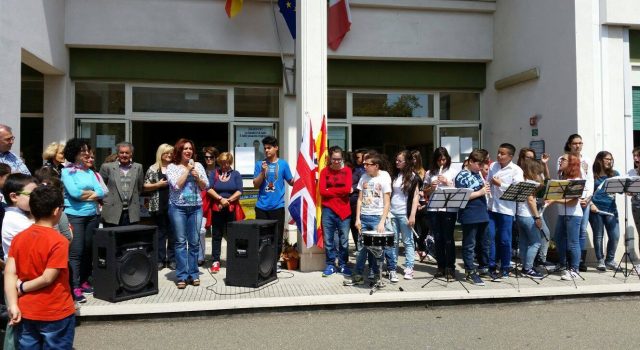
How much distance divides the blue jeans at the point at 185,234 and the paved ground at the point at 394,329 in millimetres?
1086

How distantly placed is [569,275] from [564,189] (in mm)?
1311

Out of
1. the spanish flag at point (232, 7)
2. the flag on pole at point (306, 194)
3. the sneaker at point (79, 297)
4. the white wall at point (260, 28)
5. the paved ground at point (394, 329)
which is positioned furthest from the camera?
the spanish flag at point (232, 7)

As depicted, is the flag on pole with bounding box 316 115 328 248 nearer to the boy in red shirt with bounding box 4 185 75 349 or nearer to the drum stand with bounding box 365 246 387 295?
the drum stand with bounding box 365 246 387 295

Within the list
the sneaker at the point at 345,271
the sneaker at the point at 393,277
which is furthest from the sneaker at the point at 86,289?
the sneaker at the point at 393,277

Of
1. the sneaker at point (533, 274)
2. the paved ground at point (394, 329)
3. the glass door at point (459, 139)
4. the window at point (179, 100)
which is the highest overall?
the window at point (179, 100)

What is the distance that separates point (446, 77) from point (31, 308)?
9412 millimetres

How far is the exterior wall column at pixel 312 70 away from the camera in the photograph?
23.9 feet

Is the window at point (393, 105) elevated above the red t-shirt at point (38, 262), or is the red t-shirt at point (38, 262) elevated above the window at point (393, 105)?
the window at point (393, 105)

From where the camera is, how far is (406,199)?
6906 millimetres

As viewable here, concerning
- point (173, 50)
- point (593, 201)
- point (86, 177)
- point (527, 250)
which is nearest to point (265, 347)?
point (86, 177)

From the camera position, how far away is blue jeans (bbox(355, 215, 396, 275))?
20.7ft

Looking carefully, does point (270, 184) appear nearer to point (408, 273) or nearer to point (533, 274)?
point (408, 273)

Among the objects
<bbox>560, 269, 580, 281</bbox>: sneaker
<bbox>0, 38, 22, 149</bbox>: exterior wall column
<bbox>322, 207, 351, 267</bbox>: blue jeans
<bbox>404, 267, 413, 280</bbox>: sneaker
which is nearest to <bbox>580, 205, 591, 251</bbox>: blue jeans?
<bbox>560, 269, 580, 281</bbox>: sneaker

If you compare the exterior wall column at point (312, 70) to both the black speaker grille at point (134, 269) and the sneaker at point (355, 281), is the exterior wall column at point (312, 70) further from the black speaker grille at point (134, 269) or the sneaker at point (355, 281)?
the black speaker grille at point (134, 269)
